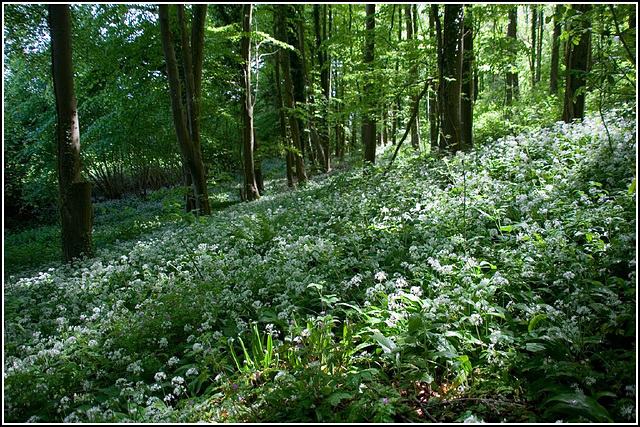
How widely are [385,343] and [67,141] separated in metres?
6.56

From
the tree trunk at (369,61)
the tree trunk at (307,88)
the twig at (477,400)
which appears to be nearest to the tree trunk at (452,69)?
the tree trunk at (369,61)

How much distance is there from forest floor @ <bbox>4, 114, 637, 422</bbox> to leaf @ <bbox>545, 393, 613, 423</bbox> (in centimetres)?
1

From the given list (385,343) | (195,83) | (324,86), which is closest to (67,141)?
(195,83)

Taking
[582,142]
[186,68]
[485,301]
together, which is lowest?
[485,301]

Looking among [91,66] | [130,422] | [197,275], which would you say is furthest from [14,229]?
[130,422]

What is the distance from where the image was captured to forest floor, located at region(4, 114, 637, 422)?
2.64 meters

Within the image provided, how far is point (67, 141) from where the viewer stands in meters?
6.53

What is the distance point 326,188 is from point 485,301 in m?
7.10

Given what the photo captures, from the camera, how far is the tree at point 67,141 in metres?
6.36

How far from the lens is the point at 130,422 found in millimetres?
2543

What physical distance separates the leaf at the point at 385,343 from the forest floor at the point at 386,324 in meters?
0.01

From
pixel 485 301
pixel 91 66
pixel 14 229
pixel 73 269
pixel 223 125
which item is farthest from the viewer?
pixel 14 229

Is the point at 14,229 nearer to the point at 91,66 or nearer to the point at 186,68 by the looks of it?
the point at 91,66

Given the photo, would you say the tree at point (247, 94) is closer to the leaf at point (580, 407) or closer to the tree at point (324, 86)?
the tree at point (324, 86)
